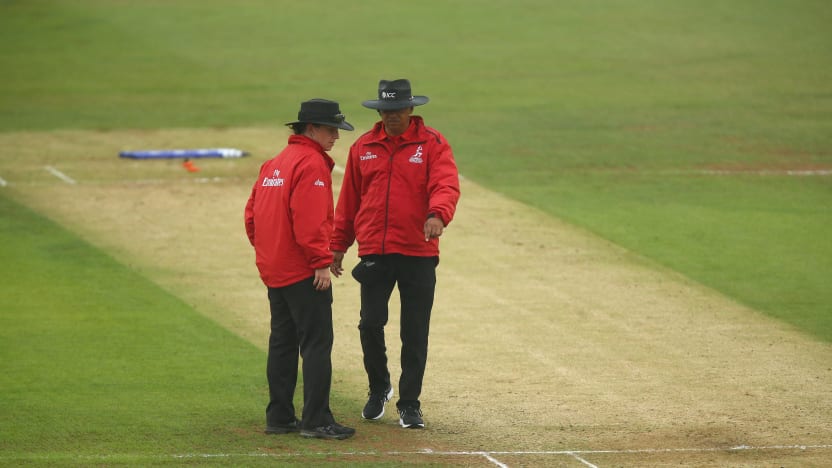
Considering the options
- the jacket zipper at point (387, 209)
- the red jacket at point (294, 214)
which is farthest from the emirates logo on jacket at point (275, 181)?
the jacket zipper at point (387, 209)

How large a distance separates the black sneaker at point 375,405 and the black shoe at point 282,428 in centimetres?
64

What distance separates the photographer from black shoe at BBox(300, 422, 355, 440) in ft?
29.6

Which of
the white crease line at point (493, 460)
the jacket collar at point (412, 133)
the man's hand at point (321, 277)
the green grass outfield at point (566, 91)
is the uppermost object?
the green grass outfield at point (566, 91)

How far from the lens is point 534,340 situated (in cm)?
1220

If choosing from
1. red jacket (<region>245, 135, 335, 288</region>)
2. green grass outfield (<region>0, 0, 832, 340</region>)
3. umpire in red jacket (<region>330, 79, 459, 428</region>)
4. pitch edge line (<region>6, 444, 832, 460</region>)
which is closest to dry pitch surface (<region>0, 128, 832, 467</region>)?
pitch edge line (<region>6, 444, 832, 460</region>)

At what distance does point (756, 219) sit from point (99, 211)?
8.98 m

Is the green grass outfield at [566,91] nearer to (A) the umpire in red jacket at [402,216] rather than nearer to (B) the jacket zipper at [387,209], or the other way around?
(A) the umpire in red jacket at [402,216]

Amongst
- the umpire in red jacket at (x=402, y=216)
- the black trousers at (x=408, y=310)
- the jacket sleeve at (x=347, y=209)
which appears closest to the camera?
the umpire in red jacket at (x=402, y=216)

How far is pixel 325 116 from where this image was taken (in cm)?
900

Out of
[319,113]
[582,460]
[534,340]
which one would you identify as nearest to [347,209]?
[319,113]

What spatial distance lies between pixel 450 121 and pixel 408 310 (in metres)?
16.8

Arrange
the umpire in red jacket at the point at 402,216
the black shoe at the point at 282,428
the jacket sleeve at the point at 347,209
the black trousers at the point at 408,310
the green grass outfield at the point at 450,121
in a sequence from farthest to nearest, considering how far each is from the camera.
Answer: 1. the green grass outfield at the point at 450,121
2. the jacket sleeve at the point at 347,209
3. the black trousers at the point at 408,310
4. the umpire in red jacket at the point at 402,216
5. the black shoe at the point at 282,428

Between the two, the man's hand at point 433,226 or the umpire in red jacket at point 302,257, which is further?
the man's hand at point 433,226

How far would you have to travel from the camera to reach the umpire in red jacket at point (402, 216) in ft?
30.7
